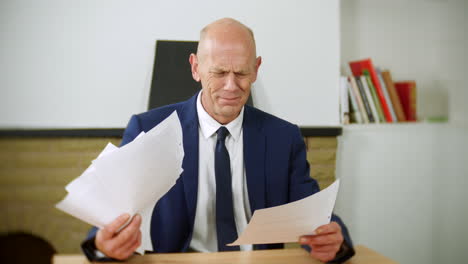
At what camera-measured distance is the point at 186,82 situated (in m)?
1.34

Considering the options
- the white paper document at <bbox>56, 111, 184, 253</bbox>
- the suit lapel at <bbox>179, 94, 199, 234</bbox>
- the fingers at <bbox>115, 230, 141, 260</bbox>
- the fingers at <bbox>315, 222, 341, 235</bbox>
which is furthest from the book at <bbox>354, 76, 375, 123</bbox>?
the fingers at <bbox>115, 230, 141, 260</bbox>

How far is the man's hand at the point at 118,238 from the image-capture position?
590 millimetres

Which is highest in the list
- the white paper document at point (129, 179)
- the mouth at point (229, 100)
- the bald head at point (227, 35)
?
the bald head at point (227, 35)

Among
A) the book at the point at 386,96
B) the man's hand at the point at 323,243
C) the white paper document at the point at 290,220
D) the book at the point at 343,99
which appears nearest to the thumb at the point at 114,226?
the white paper document at the point at 290,220

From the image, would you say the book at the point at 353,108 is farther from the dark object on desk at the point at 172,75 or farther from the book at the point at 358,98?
the dark object on desk at the point at 172,75

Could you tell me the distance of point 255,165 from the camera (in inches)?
41.6

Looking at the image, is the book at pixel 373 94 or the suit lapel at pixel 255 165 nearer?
the suit lapel at pixel 255 165

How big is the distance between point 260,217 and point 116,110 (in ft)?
3.28

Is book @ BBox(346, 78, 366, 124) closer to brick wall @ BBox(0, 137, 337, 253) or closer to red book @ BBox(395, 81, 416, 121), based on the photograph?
red book @ BBox(395, 81, 416, 121)

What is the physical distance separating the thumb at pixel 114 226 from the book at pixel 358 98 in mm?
1318

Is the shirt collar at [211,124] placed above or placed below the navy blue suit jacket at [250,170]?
above

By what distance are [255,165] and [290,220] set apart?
1.44ft

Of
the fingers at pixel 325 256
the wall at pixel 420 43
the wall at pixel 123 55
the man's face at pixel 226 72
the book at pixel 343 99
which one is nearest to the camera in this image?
the fingers at pixel 325 256

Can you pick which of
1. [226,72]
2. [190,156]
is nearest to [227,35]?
[226,72]
